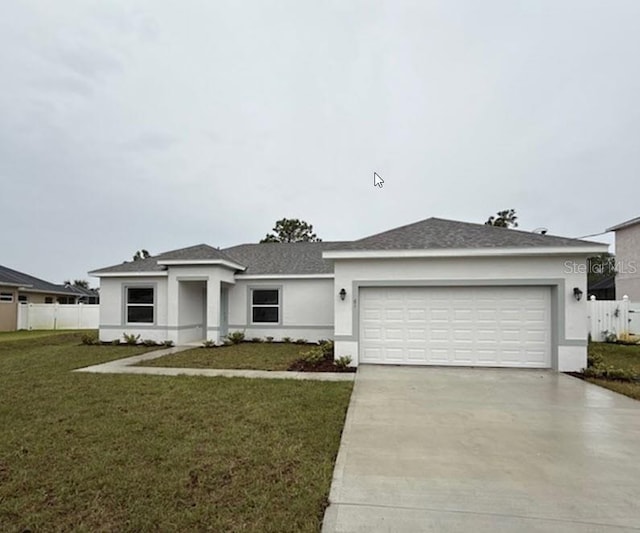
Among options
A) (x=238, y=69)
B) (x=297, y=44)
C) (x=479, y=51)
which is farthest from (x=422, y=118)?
(x=238, y=69)

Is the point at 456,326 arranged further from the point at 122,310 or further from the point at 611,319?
the point at 122,310

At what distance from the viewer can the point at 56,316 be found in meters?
23.7

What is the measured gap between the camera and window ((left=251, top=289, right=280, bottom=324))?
15828mm

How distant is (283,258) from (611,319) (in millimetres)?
14499

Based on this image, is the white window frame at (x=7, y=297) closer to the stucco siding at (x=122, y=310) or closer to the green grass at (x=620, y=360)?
the stucco siding at (x=122, y=310)

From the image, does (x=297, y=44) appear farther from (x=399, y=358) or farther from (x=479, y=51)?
(x=399, y=358)

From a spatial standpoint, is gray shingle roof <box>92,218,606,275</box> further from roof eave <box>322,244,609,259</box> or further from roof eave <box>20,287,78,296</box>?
roof eave <box>20,287,78,296</box>

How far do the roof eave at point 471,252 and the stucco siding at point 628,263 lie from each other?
1378cm

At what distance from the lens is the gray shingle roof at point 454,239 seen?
948cm

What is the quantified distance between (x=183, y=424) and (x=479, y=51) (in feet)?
41.6

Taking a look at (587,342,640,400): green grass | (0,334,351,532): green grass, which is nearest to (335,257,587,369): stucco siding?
(587,342,640,400): green grass

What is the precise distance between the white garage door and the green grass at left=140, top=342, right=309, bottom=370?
265 cm

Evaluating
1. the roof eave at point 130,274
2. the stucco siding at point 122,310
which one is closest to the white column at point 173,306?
the stucco siding at point 122,310

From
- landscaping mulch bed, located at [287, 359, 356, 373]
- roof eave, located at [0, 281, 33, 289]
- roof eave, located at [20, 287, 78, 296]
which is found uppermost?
roof eave, located at [0, 281, 33, 289]
